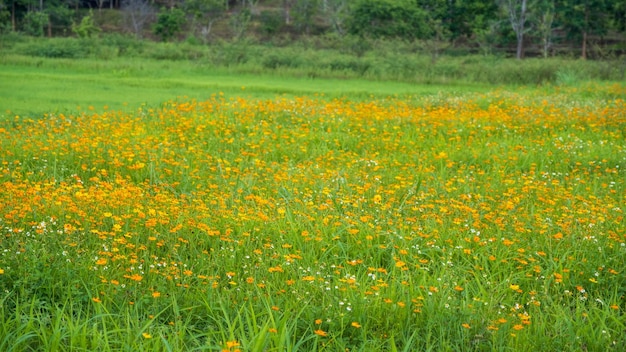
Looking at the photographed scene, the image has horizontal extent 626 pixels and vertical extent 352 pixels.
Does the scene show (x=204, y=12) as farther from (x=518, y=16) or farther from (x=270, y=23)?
(x=518, y=16)

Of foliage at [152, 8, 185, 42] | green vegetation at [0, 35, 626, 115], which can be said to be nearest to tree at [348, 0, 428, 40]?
green vegetation at [0, 35, 626, 115]

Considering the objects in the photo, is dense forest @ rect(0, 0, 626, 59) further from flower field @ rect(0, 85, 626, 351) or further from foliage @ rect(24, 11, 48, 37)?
flower field @ rect(0, 85, 626, 351)

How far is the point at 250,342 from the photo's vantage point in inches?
136

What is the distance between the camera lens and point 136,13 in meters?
46.1

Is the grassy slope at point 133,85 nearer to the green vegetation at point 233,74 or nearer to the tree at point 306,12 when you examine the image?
the green vegetation at point 233,74

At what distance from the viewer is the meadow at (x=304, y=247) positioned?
389 cm

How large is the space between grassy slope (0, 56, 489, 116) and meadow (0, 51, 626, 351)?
4.75m

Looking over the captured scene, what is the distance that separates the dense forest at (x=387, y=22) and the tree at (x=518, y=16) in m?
0.05

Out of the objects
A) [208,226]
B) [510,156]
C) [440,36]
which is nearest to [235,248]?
[208,226]

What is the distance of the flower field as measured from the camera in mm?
3895

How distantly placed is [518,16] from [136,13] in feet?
83.3

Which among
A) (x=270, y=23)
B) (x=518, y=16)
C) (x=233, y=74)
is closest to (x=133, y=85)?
(x=233, y=74)

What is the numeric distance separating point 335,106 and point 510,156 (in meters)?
4.16

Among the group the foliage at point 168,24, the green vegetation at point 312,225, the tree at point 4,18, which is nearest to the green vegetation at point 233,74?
the green vegetation at point 312,225
